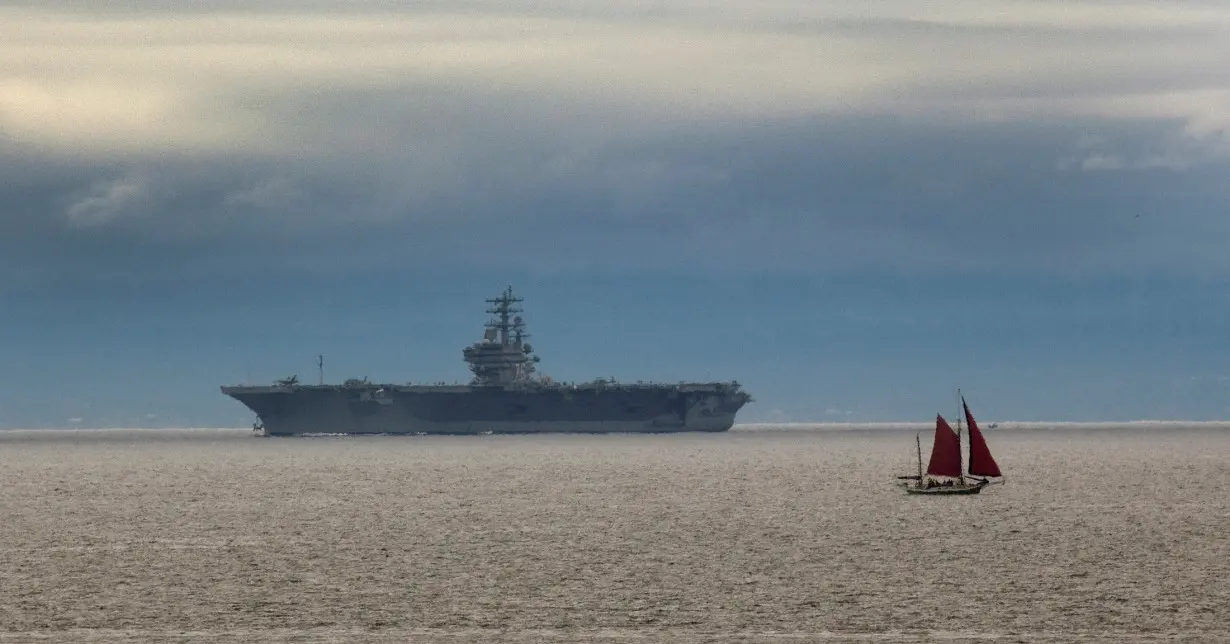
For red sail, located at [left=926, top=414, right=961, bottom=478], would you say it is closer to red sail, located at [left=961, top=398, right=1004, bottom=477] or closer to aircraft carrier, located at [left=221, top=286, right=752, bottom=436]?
red sail, located at [left=961, top=398, right=1004, bottom=477]

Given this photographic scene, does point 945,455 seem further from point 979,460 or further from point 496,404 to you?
point 496,404

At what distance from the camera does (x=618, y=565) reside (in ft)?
97.6

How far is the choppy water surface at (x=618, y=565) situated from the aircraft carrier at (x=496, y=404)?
8874 centimetres

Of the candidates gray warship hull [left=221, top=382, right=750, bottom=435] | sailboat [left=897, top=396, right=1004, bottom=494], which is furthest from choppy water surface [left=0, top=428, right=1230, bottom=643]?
gray warship hull [left=221, top=382, right=750, bottom=435]

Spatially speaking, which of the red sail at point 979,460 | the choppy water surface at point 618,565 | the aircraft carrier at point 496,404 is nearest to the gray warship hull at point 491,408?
the aircraft carrier at point 496,404

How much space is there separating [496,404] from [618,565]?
410ft

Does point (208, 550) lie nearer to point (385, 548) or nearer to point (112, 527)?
point (385, 548)

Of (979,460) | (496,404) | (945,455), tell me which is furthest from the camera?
(496,404)

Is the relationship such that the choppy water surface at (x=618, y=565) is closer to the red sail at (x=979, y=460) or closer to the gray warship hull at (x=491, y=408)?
the red sail at (x=979, y=460)

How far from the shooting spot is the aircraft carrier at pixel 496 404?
15000 cm

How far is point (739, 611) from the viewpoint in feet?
75.8

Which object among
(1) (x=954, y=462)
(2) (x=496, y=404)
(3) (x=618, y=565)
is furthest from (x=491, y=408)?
(3) (x=618, y=565)

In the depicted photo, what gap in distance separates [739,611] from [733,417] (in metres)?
139

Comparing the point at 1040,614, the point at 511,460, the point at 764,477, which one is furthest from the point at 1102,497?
the point at 511,460
